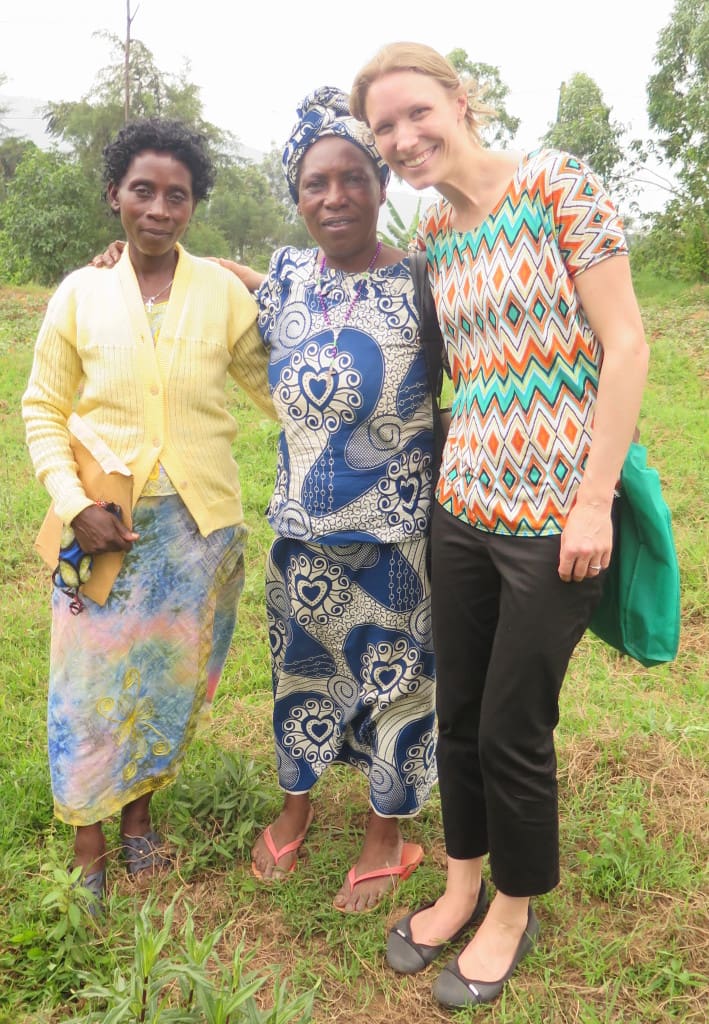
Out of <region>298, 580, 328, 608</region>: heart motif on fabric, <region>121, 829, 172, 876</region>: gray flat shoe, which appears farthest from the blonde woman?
<region>121, 829, 172, 876</region>: gray flat shoe

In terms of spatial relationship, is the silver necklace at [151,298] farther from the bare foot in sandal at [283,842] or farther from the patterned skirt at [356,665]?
the bare foot in sandal at [283,842]

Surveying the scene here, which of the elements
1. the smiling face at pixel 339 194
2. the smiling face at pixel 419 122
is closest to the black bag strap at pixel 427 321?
the smiling face at pixel 339 194

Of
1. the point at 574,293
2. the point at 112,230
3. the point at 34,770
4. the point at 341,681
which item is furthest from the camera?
the point at 112,230

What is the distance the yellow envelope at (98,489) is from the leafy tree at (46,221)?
749 inches

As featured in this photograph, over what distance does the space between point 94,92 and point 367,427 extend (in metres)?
24.7

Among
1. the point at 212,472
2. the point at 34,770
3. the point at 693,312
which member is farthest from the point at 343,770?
the point at 693,312

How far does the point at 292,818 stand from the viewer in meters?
2.42

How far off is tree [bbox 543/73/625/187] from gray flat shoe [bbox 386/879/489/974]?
14214 millimetres

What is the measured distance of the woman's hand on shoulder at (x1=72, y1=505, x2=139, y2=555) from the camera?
1.98m

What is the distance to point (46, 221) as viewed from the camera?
64.3 ft

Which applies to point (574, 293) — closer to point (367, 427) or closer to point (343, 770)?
point (367, 427)

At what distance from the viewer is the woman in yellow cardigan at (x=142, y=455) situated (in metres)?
2.01

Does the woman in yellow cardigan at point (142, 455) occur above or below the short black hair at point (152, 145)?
below

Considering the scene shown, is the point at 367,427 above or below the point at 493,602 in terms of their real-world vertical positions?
above
